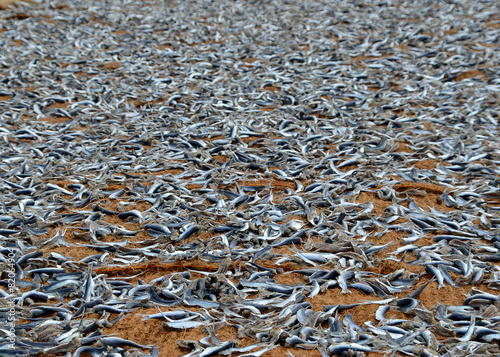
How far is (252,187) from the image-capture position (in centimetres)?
373

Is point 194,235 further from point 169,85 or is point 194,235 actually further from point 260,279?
point 169,85

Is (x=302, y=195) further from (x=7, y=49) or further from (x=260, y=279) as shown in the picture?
(x=7, y=49)

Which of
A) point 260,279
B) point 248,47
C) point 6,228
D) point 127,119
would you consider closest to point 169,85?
point 127,119

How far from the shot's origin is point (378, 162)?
4117 millimetres

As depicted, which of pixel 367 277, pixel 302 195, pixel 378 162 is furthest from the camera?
pixel 378 162

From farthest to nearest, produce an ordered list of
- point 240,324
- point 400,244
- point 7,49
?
point 7,49, point 400,244, point 240,324

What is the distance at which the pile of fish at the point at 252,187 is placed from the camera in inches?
99.3

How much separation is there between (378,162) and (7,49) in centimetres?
505

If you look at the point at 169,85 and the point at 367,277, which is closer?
the point at 367,277

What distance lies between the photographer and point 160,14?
26.4ft

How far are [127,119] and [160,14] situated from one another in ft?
12.4

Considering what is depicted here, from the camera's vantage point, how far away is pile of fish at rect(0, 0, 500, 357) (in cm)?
252

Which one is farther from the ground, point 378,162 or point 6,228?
point 378,162

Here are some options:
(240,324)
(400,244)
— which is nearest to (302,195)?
(400,244)
